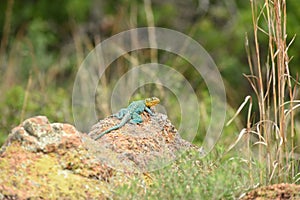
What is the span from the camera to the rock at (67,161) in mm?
3756

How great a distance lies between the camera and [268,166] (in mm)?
4129

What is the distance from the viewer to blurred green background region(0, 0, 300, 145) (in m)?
8.24

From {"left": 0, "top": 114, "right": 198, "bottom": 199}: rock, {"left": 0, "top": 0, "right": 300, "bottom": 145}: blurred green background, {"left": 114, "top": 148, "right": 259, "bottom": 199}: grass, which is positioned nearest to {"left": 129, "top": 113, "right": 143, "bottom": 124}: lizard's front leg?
{"left": 0, "top": 114, "right": 198, "bottom": 199}: rock

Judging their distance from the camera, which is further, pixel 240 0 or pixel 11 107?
pixel 240 0

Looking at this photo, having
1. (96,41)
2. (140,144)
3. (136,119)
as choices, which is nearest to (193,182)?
(140,144)

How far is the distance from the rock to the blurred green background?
130 inches

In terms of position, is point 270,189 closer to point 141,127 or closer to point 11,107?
point 141,127


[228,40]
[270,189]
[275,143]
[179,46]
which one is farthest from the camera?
[228,40]

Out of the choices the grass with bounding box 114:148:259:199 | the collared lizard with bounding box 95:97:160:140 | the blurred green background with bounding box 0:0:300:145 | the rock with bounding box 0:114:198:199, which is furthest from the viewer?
the blurred green background with bounding box 0:0:300:145

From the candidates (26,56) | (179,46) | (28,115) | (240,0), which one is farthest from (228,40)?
(28,115)

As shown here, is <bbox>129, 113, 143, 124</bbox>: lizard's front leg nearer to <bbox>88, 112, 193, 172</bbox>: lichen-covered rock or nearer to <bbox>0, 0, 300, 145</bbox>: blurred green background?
<bbox>88, 112, 193, 172</bbox>: lichen-covered rock

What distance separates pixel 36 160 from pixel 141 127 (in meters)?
0.73

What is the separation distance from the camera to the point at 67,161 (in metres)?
3.95

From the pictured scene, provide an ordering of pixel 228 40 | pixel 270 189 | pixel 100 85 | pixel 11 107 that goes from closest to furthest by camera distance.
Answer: pixel 270 189
pixel 11 107
pixel 100 85
pixel 228 40
